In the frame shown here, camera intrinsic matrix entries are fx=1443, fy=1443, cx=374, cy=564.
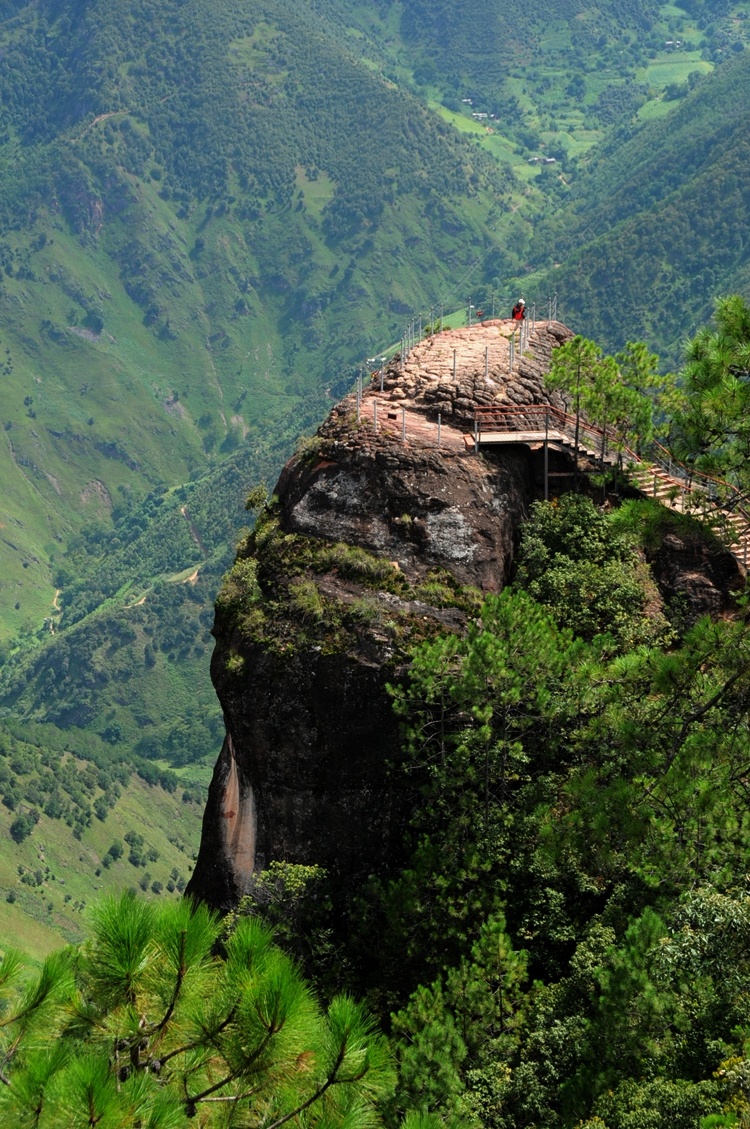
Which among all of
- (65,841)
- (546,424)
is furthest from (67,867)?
(546,424)

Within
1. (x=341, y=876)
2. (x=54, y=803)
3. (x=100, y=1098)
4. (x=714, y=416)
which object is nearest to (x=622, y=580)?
(x=341, y=876)

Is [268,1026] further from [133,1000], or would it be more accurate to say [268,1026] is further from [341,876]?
[341,876]

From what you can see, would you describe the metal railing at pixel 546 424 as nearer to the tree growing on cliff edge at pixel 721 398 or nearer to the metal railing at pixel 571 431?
the metal railing at pixel 571 431

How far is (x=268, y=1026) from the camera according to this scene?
17344 mm

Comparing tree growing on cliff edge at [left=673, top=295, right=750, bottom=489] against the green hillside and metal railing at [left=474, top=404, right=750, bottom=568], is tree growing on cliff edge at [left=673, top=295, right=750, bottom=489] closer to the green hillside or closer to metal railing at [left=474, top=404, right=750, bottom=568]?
metal railing at [left=474, top=404, right=750, bottom=568]

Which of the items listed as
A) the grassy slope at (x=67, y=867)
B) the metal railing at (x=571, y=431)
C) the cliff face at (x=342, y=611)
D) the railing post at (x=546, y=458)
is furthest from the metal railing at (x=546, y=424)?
the grassy slope at (x=67, y=867)

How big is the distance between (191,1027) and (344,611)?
2125 centimetres

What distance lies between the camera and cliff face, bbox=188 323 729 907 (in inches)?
1501

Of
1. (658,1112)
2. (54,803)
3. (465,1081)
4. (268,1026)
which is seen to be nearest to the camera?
(268,1026)

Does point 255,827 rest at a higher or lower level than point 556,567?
lower

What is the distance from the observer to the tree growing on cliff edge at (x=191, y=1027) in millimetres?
17422

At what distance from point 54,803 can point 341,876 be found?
14499cm

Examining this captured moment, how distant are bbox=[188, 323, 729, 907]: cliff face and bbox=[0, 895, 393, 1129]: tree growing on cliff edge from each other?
1937 cm

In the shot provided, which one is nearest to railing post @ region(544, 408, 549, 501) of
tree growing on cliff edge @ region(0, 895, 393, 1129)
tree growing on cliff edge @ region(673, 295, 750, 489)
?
tree growing on cliff edge @ region(673, 295, 750, 489)
